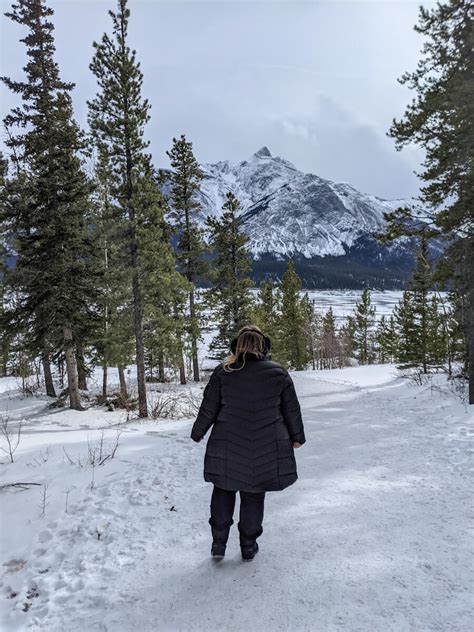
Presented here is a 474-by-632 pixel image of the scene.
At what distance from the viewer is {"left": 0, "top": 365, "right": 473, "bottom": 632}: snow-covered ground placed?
316 centimetres

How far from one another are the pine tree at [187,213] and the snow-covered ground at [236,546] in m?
19.2

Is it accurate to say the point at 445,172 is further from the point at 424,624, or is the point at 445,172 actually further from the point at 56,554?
the point at 56,554

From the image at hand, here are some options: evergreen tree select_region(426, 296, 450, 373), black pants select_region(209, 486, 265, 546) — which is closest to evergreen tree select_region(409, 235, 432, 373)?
evergreen tree select_region(426, 296, 450, 373)

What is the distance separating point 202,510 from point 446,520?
3.19m

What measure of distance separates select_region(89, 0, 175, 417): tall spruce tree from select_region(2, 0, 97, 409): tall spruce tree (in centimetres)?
186

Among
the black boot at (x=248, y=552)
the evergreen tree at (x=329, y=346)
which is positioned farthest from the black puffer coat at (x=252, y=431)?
the evergreen tree at (x=329, y=346)

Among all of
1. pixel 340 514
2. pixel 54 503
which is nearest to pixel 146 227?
pixel 54 503

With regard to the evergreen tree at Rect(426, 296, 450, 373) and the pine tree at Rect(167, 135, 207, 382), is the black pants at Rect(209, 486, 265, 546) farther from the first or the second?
the evergreen tree at Rect(426, 296, 450, 373)

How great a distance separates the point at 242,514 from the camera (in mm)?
3832

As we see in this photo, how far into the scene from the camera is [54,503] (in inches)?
199

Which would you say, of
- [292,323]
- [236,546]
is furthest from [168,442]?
[292,323]

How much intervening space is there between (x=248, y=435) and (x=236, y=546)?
1.51 metres

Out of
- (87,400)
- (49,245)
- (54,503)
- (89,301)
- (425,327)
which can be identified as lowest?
(87,400)

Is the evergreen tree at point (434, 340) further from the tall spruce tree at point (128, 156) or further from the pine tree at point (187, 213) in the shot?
the tall spruce tree at point (128, 156)
